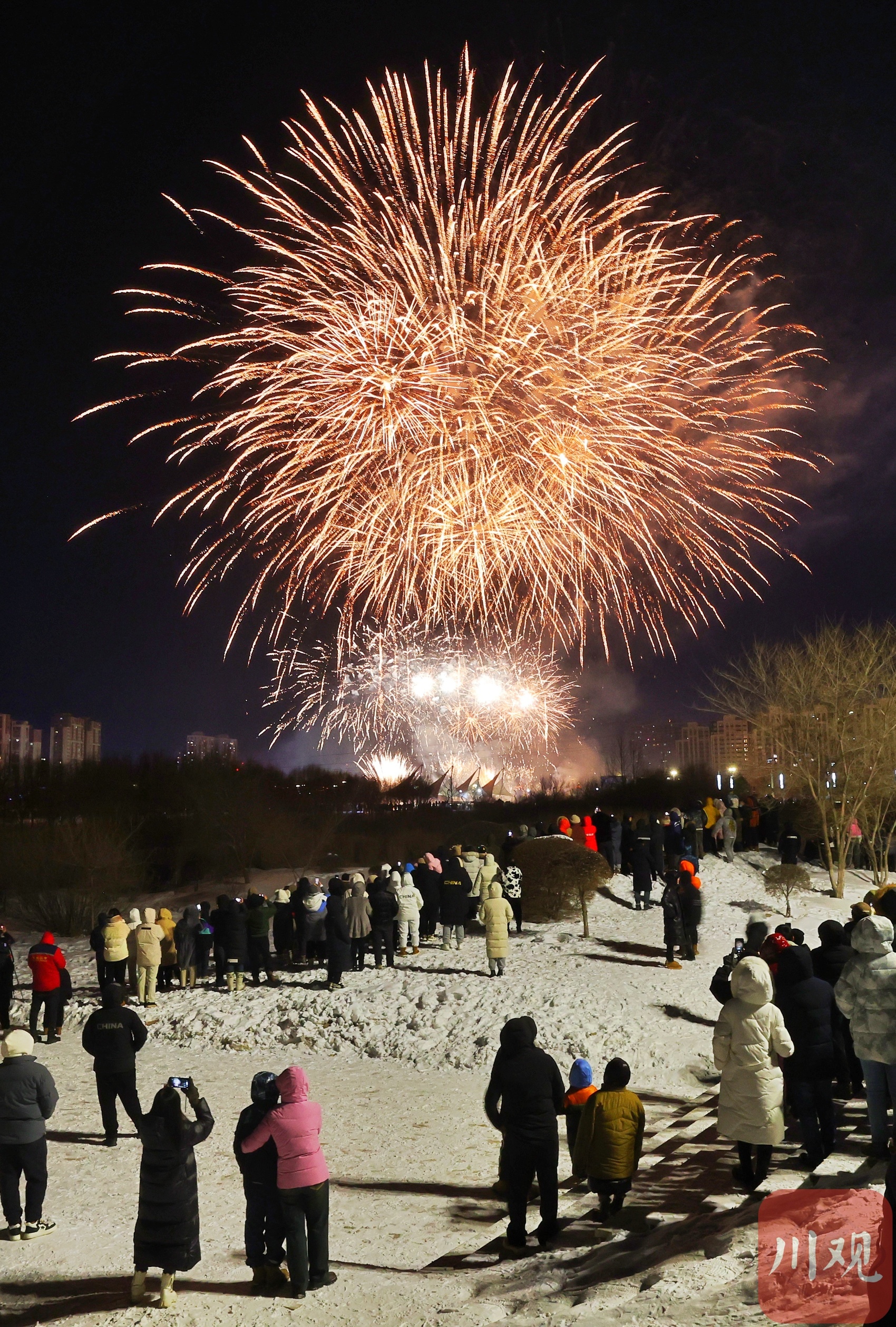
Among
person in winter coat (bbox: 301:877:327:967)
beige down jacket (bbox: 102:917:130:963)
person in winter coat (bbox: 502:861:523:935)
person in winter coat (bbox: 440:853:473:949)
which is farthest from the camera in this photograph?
person in winter coat (bbox: 502:861:523:935)

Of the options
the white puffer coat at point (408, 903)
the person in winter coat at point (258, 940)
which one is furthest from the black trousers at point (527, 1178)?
the white puffer coat at point (408, 903)

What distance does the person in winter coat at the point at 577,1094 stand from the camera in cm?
767

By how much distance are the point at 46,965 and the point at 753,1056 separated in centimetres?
1022

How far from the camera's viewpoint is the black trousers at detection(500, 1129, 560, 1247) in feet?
21.7

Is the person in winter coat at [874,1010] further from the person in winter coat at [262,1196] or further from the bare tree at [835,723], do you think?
the bare tree at [835,723]

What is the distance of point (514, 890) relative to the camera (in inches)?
730

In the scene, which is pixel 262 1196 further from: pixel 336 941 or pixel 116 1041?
pixel 336 941

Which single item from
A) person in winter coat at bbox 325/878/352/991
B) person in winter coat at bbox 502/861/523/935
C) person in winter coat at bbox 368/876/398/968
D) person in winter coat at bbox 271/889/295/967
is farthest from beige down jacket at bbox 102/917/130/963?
person in winter coat at bbox 502/861/523/935

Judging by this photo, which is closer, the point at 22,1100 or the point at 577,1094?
the point at 22,1100

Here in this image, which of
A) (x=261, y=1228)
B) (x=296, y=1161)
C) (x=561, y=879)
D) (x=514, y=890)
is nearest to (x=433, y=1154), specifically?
(x=261, y=1228)

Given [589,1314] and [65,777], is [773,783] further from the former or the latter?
[589,1314]

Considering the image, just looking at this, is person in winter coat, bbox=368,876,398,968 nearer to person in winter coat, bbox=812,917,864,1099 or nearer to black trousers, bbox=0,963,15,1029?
black trousers, bbox=0,963,15,1029

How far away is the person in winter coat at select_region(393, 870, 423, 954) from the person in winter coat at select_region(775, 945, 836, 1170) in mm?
10363

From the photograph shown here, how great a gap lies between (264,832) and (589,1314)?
30.8 m
